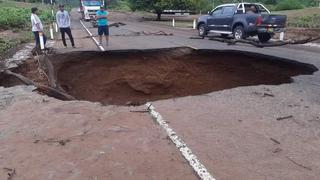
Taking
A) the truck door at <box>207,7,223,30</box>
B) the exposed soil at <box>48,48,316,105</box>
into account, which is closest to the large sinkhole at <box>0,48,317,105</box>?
the exposed soil at <box>48,48,316,105</box>

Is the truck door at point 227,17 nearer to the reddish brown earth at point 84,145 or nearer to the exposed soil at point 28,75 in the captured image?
the exposed soil at point 28,75

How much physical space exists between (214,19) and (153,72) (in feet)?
25.9

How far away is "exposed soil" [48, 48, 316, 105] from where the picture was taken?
13.7 m

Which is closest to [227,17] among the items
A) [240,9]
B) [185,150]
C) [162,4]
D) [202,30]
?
[240,9]

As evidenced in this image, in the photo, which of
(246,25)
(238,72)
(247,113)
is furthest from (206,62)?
(247,113)

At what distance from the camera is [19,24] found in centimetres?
3092

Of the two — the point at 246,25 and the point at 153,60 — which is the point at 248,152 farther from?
the point at 246,25

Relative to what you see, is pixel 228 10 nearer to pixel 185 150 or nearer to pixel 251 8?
pixel 251 8

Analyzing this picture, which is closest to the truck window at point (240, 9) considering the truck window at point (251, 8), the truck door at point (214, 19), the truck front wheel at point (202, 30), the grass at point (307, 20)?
the truck window at point (251, 8)

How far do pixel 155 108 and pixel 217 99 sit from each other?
1536 millimetres

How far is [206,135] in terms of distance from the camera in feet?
19.5

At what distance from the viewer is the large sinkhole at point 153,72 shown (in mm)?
13672

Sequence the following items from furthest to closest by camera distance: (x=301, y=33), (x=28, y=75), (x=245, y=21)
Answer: (x=301, y=33) → (x=245, y=21) → (x=28, y=75)

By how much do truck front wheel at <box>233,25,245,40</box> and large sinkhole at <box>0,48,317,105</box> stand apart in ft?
15.4
